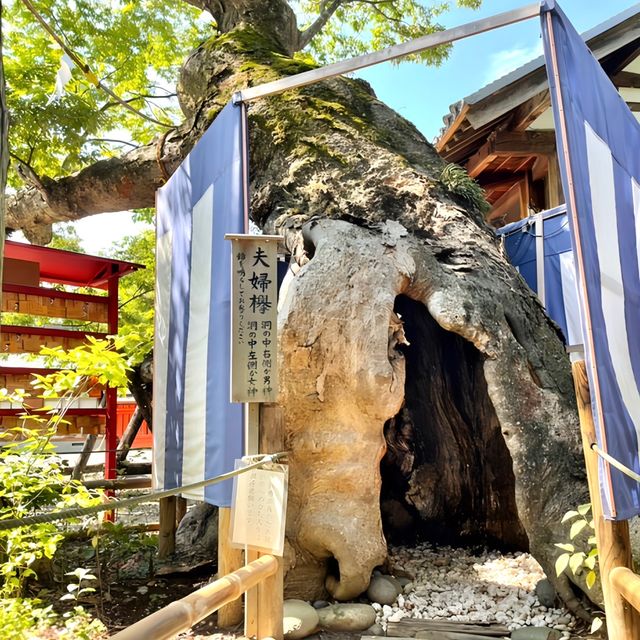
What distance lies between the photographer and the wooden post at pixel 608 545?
8.57ft

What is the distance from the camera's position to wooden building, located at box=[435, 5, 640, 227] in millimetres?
6648

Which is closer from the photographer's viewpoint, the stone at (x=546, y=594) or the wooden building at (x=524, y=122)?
the stone at (x=546, y=594)

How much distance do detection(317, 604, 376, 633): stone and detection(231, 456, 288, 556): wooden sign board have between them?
1.04m

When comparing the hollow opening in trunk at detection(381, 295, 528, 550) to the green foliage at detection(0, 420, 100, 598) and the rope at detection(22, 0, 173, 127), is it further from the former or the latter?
the rope at detection(22, 0, 173, 127)

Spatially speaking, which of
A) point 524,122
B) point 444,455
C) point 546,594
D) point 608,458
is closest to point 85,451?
point 444,455

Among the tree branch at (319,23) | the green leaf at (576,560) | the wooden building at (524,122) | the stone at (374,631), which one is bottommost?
the stone at (374,631)

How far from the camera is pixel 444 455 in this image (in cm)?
561

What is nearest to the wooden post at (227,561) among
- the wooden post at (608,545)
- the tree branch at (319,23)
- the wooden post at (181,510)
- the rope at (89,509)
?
the rope at (89,509)

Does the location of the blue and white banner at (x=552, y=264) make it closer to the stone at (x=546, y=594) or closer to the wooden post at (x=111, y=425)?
the stone at (x=546, y=594)

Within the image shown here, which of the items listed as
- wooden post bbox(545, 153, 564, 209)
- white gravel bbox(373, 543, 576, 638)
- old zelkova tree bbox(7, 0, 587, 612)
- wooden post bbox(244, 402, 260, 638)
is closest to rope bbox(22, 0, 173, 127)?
old zelkova tree bbox(7, 0, 587, 612)

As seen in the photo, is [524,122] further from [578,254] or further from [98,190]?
[98,190]

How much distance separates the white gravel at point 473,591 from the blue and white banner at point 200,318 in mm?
1616

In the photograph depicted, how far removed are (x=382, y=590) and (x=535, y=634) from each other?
1.10 metres

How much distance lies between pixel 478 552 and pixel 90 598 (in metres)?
3.40
